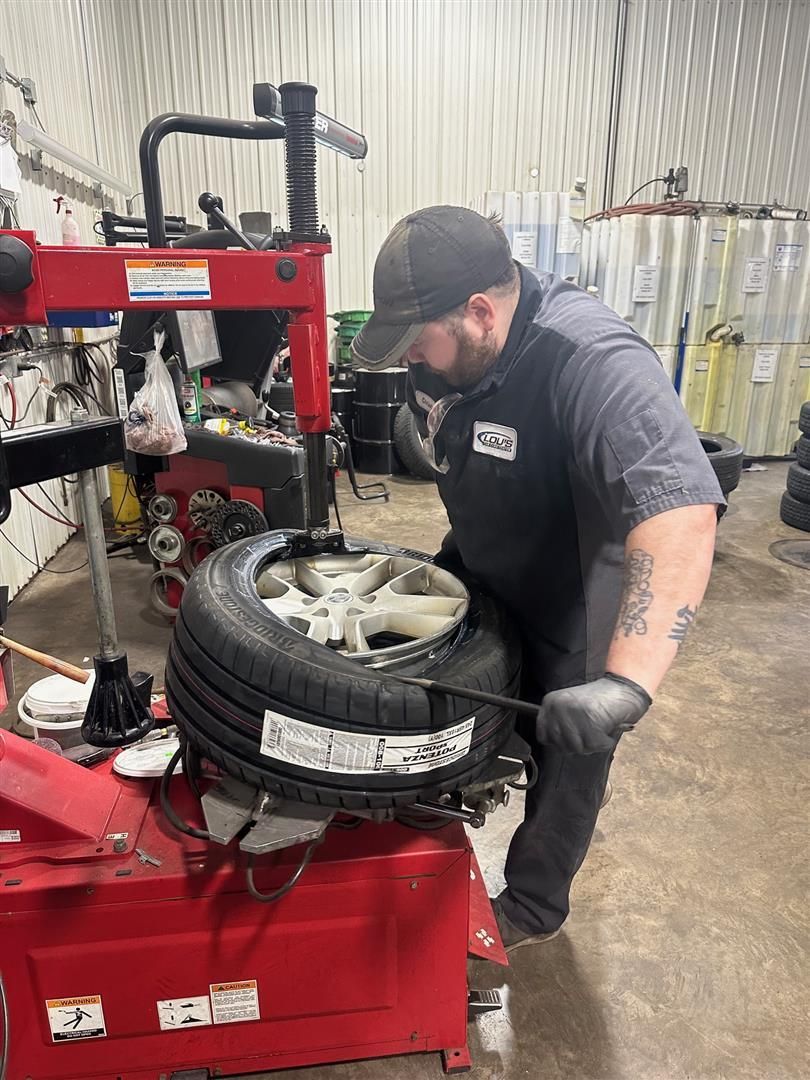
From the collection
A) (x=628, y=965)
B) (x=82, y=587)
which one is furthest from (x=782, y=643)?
(x=82, y=587)

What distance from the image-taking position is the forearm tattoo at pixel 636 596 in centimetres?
97

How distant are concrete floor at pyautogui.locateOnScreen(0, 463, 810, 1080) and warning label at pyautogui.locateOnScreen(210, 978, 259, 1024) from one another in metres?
0.22

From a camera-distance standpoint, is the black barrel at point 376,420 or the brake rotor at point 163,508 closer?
the brake rotor at point 163,508

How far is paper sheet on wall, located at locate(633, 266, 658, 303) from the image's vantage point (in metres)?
5.51

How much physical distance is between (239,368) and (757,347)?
14.5 ft

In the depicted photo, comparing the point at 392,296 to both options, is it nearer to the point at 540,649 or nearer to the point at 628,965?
the point at 540,649

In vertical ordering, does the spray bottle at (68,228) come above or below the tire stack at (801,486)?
above

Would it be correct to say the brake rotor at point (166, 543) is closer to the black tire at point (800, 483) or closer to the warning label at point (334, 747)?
the warning label at point (334, 747)

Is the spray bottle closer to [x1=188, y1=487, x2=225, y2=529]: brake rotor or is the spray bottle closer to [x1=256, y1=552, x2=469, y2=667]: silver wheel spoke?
[x1=188, y1=487, x2=225, y2=529]: brake rotor

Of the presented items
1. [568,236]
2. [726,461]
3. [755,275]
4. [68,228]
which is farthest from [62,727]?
[755,275]

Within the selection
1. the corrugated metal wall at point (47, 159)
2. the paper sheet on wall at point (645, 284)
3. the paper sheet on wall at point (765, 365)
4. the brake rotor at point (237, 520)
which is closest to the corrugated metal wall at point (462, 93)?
the corrugated metal wall at point (47, 159)

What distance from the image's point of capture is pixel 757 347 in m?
5.86

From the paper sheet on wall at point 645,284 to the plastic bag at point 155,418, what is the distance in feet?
13.7

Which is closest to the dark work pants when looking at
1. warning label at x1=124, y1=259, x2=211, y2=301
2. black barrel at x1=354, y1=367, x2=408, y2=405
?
warning label at x1=124, y1=259, x2=211, y2=301
